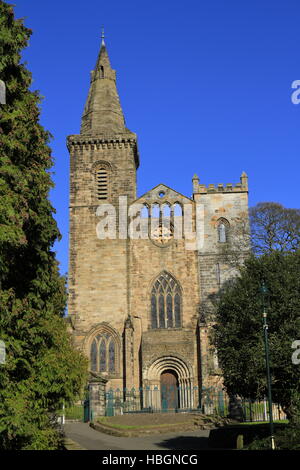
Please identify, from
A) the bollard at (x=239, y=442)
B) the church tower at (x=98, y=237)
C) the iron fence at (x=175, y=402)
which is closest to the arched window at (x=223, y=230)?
the church tower at (x=98, y=237)

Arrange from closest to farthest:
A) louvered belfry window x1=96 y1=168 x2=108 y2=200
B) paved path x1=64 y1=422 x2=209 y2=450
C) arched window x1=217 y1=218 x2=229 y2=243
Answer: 1. paved path x1=64 y1=422 x2=209 y2=450
2. arched window x1=217 y1=218 x2=229 y2=243
3. louvered belfry window x1=96 y1=168 x2=108 y2=200

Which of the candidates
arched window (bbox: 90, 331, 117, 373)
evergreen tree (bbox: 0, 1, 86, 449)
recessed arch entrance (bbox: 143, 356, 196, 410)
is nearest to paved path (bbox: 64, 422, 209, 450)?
evergreen tree (bbox: 0, 1, 86, 449)

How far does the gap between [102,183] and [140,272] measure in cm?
698

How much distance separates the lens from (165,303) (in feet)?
124

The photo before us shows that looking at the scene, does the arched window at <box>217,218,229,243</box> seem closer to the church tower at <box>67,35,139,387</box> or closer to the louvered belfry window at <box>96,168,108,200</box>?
the church tower at <box>67,35,139,387</box>

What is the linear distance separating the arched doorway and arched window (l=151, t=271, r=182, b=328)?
3.12 m

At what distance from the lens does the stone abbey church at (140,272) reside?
3609cm

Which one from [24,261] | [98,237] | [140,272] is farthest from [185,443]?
[98,237]

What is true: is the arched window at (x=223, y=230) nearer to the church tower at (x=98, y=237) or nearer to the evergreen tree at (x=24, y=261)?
the church tower at (x=98, y=237)

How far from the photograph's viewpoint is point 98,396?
1214 inches

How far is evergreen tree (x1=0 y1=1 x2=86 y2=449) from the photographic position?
40.3 ft

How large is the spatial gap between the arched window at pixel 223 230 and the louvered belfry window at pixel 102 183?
814cm

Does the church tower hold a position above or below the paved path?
above
